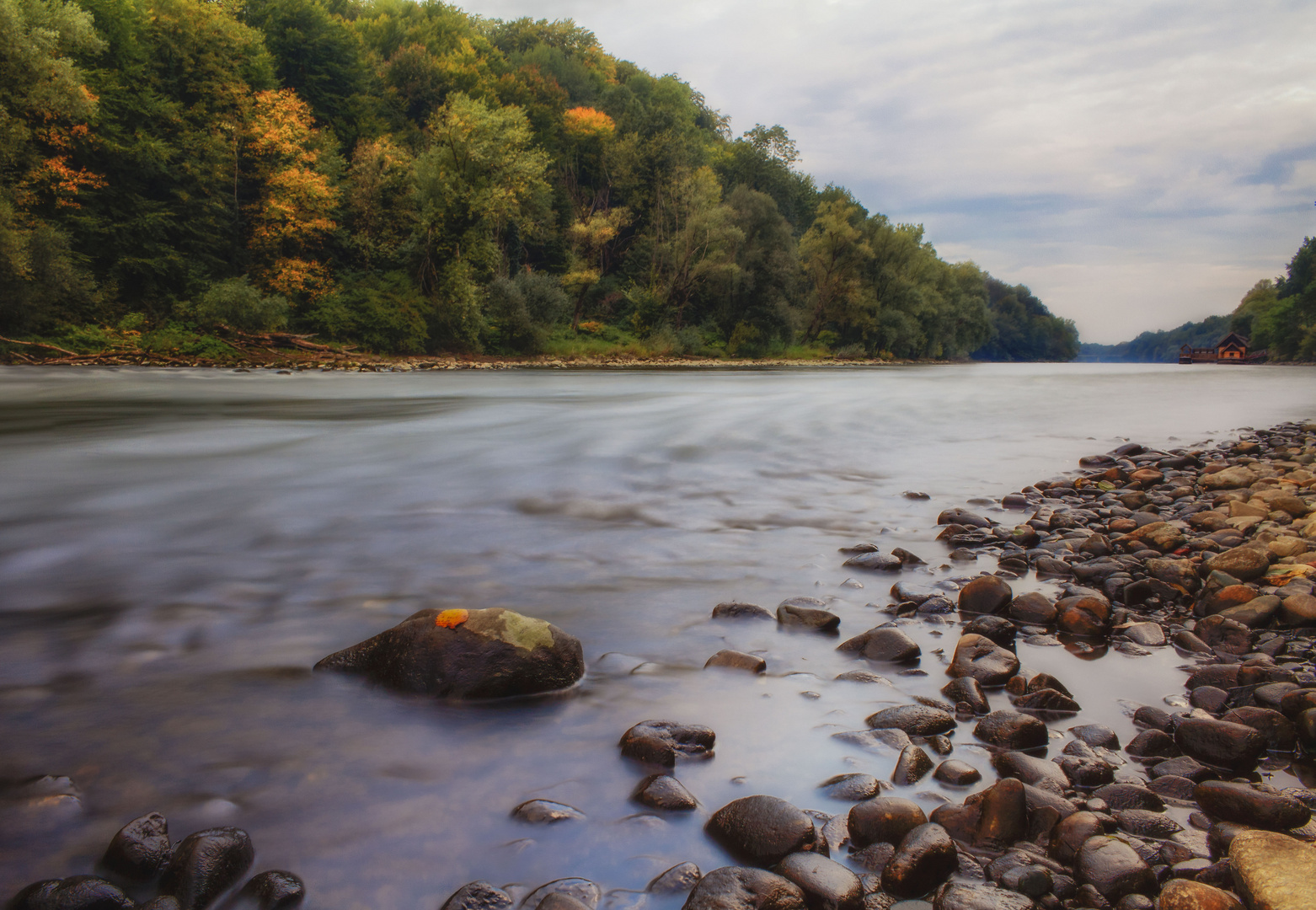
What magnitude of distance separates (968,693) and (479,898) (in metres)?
2.04

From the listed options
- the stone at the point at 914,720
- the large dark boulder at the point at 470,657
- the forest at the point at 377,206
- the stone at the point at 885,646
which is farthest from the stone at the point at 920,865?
the forest at the point at 377,206

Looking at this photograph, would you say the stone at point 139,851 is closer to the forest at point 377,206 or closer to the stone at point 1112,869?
the stone at point 1112,869

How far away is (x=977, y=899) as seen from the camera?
1.78 m

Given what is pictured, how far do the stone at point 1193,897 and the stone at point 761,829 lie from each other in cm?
85

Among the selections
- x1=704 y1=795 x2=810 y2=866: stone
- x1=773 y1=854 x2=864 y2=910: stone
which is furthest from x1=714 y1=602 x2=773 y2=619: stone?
x1=773 y1=854 x2=864 y2=910: stone

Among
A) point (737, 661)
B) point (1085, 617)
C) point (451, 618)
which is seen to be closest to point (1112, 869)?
point (737, 661)

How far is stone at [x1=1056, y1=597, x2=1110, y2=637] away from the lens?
12.1 ft

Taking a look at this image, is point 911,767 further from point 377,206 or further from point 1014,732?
point 377,206

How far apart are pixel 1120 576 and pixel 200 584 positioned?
5.63m

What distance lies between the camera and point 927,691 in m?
3.05

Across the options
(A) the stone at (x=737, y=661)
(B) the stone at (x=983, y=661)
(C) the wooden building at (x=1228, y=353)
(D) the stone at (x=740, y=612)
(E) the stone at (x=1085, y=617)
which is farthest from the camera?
(C) the wooden building at (x=1228, y=353)

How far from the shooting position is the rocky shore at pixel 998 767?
1823mm

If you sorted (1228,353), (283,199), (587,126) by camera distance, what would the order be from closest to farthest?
(283,199) → (587,126) → (1228,353)

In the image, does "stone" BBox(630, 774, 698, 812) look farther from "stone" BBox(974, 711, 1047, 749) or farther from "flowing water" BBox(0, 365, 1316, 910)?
"stone" BBox(974, 711, 1047, 749)
